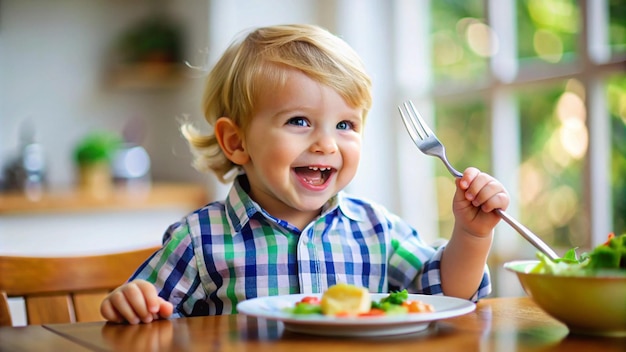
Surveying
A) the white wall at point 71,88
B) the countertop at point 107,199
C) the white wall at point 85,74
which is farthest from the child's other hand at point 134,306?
the white wall at point 71,88

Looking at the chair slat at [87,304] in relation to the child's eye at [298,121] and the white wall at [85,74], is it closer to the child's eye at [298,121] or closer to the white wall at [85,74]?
the child's eye at [298,121]

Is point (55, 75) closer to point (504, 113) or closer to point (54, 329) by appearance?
point (504, 113)

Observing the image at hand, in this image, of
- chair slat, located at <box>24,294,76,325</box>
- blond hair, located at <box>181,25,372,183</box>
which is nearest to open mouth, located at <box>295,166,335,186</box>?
blond hair, located at <box>181,25,372,183</box>

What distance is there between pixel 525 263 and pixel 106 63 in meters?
3.33

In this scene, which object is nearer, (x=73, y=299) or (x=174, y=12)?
(x=73, y=299)

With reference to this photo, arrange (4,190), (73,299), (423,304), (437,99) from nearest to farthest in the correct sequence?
1. (423,304)
2. (73,299)
3. (437,99)
4. (4,190)

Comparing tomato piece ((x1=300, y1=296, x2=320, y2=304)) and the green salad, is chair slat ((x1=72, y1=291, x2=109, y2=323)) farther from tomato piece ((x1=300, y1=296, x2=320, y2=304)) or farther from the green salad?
the green salad

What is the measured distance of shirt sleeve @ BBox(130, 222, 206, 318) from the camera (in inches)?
50.7

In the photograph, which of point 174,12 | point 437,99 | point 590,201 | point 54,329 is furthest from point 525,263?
point 174,12

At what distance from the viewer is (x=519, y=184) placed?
8.62 ft

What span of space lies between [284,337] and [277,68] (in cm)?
58

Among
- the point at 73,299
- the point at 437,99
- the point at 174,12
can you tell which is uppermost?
the point at 174,12

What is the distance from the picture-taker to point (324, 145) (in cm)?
133

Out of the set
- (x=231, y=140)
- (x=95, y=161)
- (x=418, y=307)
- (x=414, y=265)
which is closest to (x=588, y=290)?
(x=418, y=307)
